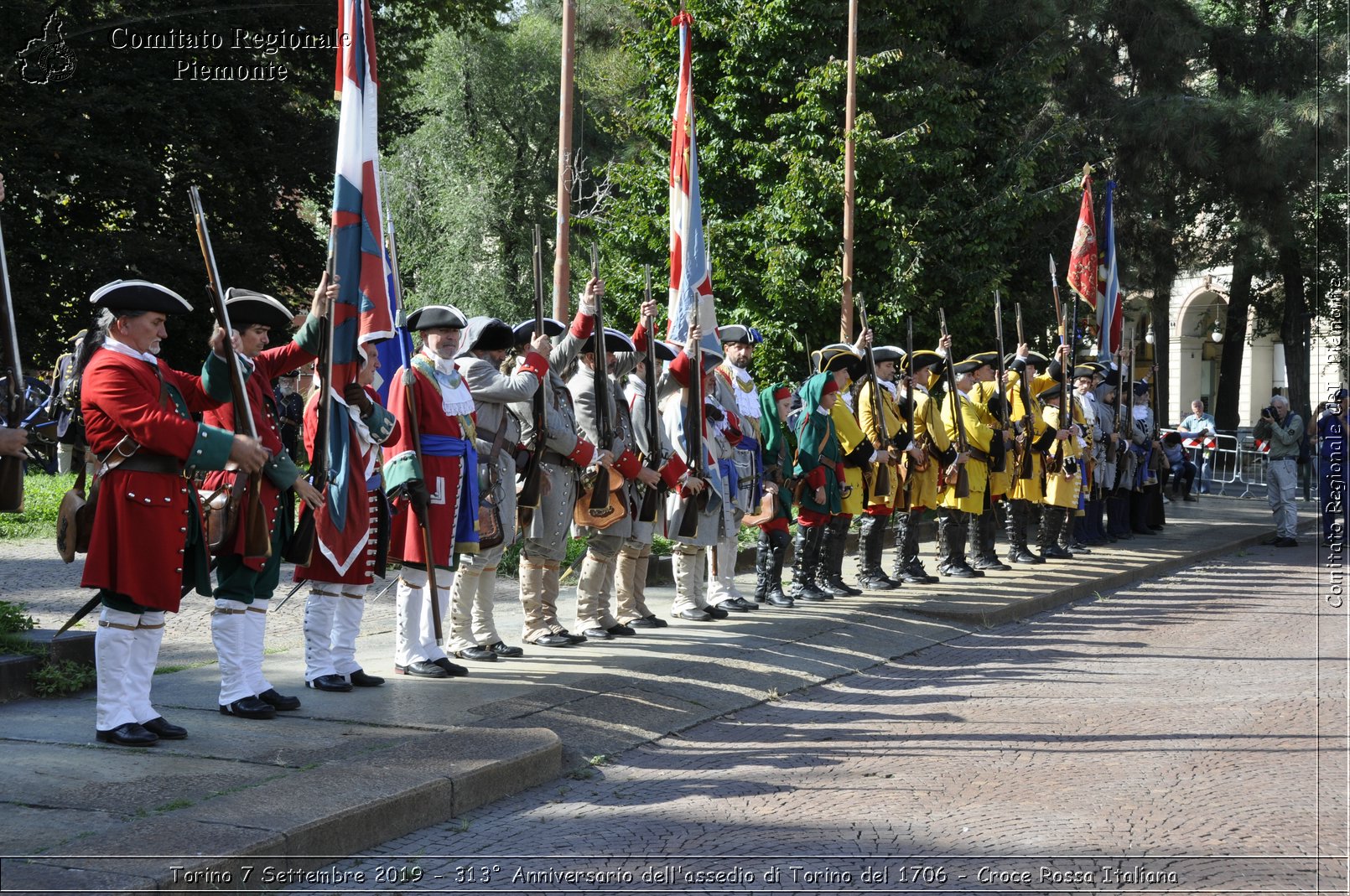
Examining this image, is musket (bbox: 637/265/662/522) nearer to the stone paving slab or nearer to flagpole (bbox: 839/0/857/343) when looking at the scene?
the stone paving slab

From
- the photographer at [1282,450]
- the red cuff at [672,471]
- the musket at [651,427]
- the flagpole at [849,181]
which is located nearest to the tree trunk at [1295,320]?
the photographer at [1282,450]

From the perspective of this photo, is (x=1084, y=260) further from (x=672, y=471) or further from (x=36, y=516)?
(x=36, y=516)

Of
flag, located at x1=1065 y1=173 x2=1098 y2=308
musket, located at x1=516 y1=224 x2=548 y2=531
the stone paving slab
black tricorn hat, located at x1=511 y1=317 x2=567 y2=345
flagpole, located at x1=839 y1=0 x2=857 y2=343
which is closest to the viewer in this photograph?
the stone paving slab

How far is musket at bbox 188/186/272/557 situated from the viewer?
6.23 m

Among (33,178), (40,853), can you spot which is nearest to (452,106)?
(33,178)

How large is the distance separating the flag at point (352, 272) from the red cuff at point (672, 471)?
2.89m

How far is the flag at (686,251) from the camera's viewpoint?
35.7ft

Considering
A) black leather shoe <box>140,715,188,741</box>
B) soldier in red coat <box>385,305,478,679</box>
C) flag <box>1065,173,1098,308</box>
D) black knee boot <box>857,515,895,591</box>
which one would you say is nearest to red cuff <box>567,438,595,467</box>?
soldier in red coat <box>385,305,478,679</box>

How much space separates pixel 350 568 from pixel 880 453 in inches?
234

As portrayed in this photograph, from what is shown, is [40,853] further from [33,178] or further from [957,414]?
[33,178]

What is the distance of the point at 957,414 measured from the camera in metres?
14.1

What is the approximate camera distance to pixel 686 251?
1102 cm

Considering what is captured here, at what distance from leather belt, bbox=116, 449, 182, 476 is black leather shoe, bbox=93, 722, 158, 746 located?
3.56 feet

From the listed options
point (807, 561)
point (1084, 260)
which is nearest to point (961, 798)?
point (807, 561)
